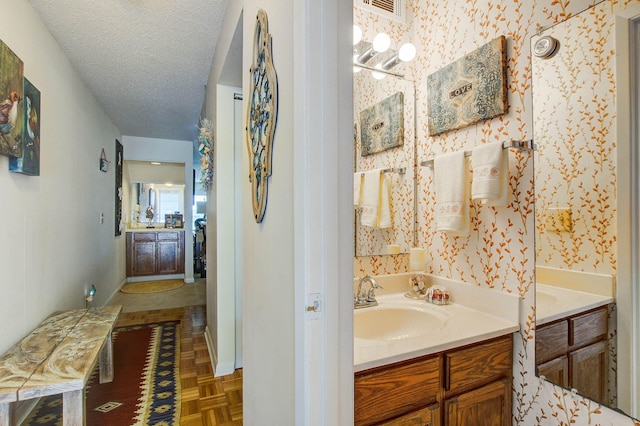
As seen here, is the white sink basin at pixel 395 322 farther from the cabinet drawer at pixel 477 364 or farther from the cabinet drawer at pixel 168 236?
the cabinet drawer at pixel 168 236

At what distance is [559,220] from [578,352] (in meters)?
0.48

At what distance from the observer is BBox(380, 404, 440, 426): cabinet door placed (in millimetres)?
1037

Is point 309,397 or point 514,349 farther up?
point 309,397

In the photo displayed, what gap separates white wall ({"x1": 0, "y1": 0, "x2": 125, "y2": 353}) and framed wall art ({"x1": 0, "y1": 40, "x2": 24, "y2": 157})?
10 centimetres

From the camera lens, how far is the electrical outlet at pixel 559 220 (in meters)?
1.13

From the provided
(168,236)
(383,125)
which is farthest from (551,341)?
(168,236)

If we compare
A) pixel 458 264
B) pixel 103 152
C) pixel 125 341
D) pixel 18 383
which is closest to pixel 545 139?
pixel 458 264

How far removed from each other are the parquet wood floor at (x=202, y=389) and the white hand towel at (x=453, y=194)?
1.70 metres

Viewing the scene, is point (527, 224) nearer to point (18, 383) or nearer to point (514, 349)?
point (514, 349)

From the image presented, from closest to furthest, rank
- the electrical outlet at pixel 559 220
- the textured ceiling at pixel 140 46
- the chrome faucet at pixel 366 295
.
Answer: the electrical outlet at pixel 559 220, the chrome faucet at pixel 366 295, the textured ceiling at pixel 140 46

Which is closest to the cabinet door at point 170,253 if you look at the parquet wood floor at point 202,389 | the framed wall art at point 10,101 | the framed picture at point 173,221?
the framed picture at point 173,221

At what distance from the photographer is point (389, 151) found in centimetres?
183

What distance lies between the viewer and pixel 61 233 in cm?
258

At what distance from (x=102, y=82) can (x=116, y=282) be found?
307 centimetres
